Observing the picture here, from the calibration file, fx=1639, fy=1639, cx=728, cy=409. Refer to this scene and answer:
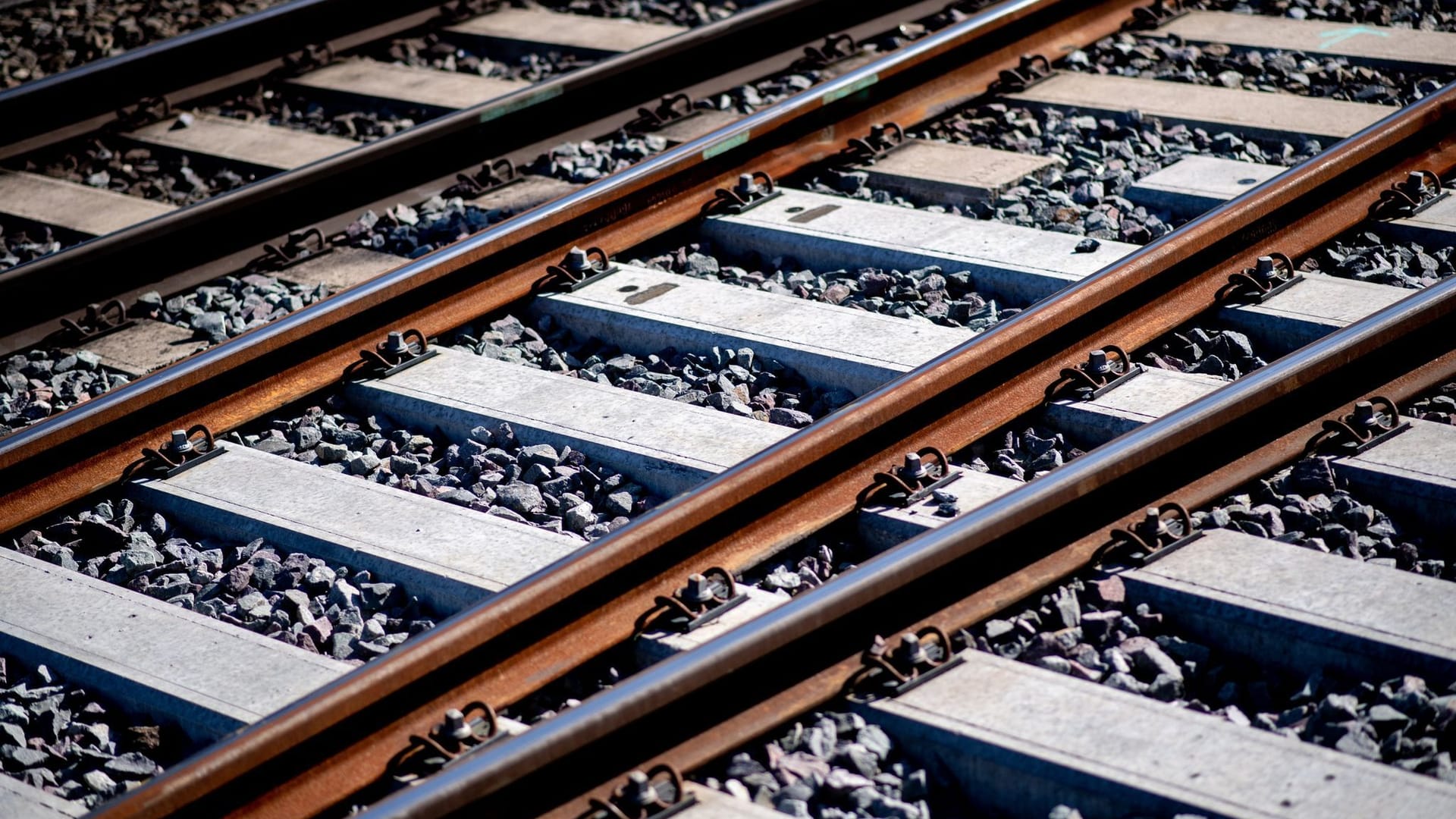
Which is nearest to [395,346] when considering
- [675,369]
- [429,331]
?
[429,331]

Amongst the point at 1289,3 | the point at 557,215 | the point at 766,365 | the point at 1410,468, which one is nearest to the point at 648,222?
the point at 557,215

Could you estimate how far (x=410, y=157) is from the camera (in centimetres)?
666

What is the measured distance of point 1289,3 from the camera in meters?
7.82

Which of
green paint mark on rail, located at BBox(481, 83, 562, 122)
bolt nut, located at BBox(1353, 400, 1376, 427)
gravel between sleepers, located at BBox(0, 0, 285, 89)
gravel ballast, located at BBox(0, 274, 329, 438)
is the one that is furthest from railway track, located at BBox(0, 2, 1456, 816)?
gravel between sleepers, located at BBox(0, 0, 285, 89)

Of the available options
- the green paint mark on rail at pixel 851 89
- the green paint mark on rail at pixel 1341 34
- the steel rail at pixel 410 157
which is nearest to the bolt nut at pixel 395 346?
the steel rail at pixel 410 157

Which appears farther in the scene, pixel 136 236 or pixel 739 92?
pixel 739 92

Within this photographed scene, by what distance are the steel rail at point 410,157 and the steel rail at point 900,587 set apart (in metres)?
3.29

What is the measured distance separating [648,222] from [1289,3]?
3750 millimetres

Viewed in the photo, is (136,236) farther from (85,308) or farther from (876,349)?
(876,349)

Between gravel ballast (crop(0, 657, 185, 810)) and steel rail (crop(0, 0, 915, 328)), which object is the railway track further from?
steel rail (crop(0, 0, 915, 328))

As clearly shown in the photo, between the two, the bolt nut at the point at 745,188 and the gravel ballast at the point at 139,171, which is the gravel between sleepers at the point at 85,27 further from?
the bolt nut at the point at 745,188

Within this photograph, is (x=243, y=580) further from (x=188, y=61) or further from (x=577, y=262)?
(x=188, y=61)

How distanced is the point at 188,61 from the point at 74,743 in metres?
5.30

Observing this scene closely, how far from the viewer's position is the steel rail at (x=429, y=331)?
332 cm
